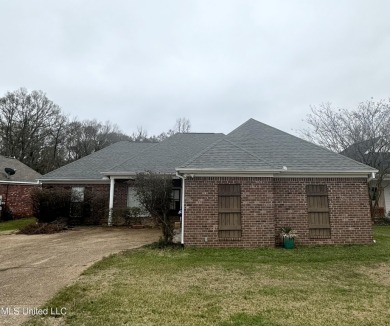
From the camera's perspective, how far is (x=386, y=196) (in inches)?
829

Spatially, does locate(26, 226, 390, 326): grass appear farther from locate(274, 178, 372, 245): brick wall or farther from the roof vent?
the roof vent

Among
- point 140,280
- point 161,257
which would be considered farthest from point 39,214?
point 140,280

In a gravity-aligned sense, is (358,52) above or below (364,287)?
above

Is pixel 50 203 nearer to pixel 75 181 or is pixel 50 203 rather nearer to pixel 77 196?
pixel 77 196

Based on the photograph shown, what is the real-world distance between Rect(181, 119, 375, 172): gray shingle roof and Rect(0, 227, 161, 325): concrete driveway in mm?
4180

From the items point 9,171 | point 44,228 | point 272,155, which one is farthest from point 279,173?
point 9,171

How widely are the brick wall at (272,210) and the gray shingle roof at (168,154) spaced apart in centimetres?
620

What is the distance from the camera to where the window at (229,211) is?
956 centimetres

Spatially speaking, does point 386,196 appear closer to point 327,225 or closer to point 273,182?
point 327,225

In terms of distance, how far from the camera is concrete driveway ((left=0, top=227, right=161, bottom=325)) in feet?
15.7

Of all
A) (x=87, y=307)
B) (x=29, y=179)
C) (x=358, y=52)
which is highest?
(x=358, y=52)

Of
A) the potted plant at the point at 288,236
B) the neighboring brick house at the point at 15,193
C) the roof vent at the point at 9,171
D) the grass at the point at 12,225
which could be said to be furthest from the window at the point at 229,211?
the roof vent at the point at 9,171

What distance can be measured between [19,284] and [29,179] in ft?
63.6

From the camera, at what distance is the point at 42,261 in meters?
7.77
